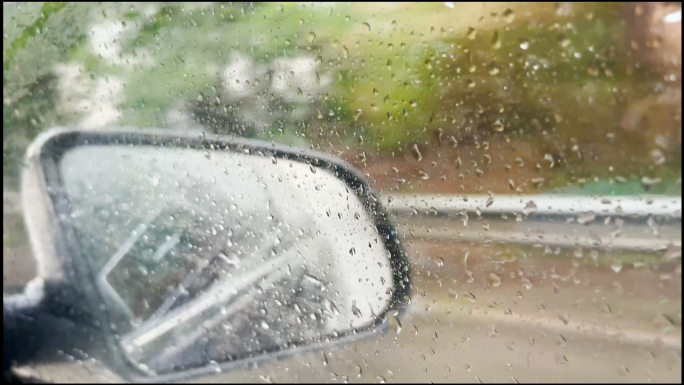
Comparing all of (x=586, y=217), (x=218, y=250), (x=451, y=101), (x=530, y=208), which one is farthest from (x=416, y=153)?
(x=218, y=250)

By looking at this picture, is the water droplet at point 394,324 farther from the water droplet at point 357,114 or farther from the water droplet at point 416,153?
the water droplet at point 357,114

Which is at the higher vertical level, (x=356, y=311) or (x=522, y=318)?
(x=522, y=318)

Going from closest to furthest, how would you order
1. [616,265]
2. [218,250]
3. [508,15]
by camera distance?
[616,265] → [508,15] → [218,250]

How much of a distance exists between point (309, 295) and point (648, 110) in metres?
0.94

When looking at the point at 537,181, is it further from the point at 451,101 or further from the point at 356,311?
the point at 356,311

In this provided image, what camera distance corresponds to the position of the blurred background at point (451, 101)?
0.80 meters

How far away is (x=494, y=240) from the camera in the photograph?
3.40ft

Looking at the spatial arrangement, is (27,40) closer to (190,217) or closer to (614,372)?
(190,217)

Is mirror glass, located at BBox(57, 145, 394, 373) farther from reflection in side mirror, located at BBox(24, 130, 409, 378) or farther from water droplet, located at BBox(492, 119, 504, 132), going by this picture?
water droplet, located at BBox(492, 119, 504, 132)

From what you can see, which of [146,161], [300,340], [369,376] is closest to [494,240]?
[369,376]

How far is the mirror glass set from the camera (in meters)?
1.29

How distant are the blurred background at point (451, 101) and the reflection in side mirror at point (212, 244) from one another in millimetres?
79

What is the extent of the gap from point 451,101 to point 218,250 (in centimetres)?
92

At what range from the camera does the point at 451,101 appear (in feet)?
3.43
